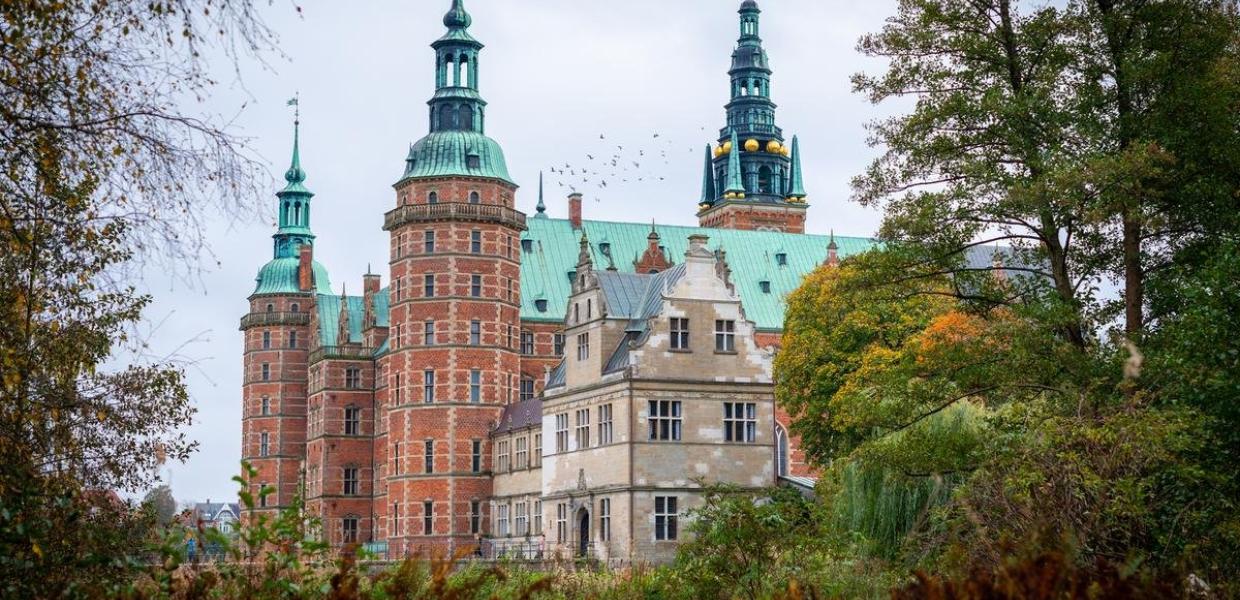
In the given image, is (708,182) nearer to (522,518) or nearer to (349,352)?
(349,352)

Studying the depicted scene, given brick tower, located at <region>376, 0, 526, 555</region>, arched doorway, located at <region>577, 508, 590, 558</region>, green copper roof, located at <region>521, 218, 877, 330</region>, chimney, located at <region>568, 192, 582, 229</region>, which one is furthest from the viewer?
chimney, located at <region>568, 192, 582, 229</region>

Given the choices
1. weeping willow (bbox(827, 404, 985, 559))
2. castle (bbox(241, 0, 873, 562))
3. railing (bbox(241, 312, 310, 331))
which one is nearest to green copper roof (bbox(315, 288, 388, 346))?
castle (bbox(241, 0, 873, 562))

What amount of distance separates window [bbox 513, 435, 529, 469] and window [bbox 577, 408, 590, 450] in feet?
31.5

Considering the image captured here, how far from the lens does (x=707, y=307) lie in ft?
147

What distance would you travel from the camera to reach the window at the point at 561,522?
4679cm

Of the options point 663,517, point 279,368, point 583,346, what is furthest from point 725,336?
point 279,368

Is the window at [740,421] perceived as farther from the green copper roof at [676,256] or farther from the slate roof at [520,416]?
the green copper roof at [676,256]

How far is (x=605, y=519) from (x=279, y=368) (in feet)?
123

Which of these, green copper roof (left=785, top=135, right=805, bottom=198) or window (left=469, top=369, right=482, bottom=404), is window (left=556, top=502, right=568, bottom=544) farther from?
green copper roof (left=785, top=135, right=805, bottom=198)

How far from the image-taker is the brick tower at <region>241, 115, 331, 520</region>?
77250 mm

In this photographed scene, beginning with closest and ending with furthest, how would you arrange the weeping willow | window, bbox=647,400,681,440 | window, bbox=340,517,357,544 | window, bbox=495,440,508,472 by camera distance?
the weeping willow < window, bbox=647,400,681,440 < window, bbox=495,440,508,472 < window, bbox=340,517,357,544

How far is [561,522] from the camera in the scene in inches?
1859

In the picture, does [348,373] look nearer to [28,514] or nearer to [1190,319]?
[1190,319]

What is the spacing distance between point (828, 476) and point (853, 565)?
15335mm
